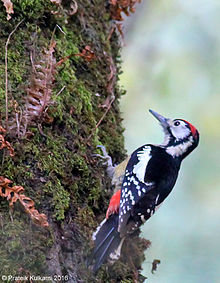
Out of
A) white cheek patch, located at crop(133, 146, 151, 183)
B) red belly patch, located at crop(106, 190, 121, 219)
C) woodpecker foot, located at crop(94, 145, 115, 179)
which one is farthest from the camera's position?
white cheek patch, located at crop(133, 146, 151, 183)

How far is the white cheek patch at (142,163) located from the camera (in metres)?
3.48

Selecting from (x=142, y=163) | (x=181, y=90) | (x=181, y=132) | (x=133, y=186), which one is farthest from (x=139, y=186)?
(x=181, y=90)

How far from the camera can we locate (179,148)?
395 cm

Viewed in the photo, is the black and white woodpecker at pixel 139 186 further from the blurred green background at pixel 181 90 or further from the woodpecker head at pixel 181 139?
the blurred green background at pixel 181 90

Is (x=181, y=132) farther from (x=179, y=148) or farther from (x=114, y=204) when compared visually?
(x=114, y=204)

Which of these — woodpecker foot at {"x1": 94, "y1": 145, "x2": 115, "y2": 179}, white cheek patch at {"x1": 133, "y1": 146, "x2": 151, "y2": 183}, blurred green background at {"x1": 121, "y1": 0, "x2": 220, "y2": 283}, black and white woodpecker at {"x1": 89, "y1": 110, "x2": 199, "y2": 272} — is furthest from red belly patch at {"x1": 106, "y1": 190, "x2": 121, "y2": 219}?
blurred green background at {"x1": 121, "y1": 0, "x2": 220, "y2": 283}

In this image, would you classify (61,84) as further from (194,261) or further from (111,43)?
(194,261)

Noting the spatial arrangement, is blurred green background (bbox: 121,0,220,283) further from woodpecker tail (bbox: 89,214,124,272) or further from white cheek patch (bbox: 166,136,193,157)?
woodpecker tail (bbox: 89,214,124,272)

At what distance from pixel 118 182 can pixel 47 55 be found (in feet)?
3.56

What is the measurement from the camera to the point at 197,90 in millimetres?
7008

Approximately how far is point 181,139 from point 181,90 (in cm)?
294

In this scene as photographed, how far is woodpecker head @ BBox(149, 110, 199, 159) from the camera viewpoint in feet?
13.0

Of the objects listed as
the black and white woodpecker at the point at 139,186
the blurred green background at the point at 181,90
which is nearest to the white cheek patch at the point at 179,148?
the black and white woodpecker at the point at 139,186

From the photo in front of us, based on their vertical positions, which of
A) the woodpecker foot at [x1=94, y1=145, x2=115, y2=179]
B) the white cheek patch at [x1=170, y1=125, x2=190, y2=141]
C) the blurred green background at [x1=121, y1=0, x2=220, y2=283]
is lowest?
the woodpecker foot at [x1=94, y1=145, x2=115, y2=179]
